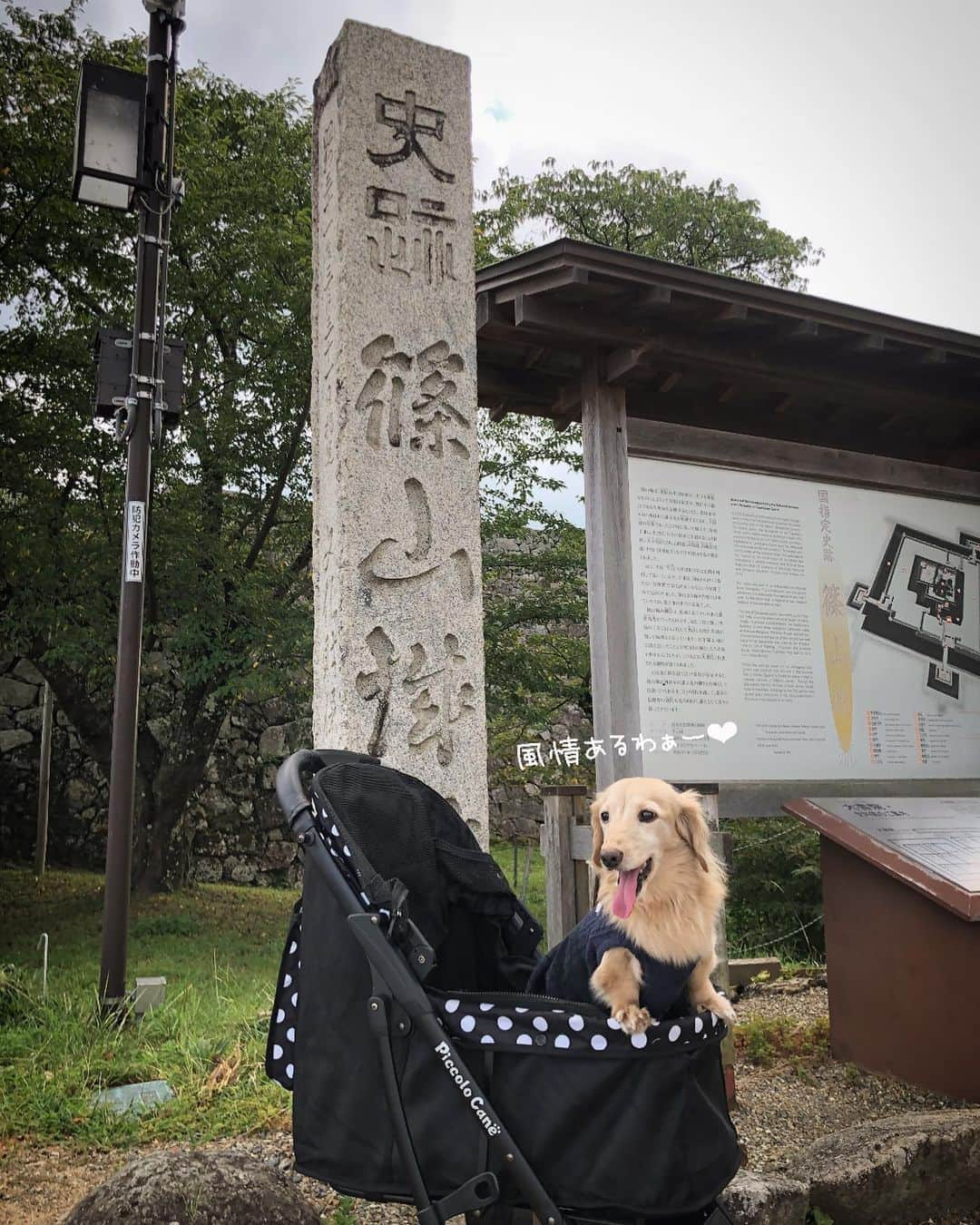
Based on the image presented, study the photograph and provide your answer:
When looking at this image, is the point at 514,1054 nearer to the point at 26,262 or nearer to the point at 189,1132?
the point at 189,1132

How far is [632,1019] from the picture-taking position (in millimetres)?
1802

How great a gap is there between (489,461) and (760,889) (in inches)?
206

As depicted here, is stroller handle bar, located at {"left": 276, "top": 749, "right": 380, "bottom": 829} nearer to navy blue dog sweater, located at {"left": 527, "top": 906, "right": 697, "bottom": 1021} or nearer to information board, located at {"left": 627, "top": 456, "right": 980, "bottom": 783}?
navy blue dog sweater, located at {"left": 527, "top": 906, "right": 697, "bottom": 1021}

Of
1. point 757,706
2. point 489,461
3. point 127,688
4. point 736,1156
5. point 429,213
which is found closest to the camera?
point 736,1156

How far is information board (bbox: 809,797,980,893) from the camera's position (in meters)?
4.22

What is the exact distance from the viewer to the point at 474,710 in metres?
4.04

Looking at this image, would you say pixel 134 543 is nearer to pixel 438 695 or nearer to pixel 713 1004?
pixel 438 695

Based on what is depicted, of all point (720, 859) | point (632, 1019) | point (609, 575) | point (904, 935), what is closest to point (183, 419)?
point (609, 575)

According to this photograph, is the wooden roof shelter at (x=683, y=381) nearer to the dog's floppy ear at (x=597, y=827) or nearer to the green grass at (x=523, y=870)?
the dog's floppy ear at (x=597, y=827)

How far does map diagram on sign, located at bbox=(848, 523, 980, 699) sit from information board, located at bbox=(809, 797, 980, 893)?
88cm

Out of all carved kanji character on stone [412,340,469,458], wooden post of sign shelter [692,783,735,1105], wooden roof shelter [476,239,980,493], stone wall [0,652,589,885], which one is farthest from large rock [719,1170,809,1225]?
stone wall [0,652,589,885]

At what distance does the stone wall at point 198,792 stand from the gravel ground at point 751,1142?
23.2 ft

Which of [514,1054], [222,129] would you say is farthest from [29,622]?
[514,1054]

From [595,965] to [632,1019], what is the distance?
0.17m
